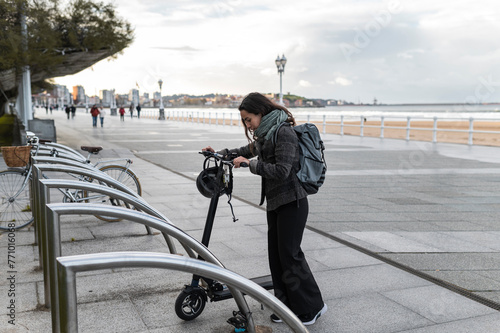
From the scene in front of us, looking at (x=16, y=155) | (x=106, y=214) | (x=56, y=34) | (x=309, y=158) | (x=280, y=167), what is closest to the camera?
(x=106, y=214)

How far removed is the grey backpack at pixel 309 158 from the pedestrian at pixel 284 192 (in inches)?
1.8

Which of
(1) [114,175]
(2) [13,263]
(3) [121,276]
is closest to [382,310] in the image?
(3) [121,276]

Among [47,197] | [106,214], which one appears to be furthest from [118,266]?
[47,197]

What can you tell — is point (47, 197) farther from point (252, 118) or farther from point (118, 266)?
point (118, 266)

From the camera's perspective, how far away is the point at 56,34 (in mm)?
16328

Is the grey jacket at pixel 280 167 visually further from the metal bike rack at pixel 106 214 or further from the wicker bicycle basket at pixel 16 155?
the wicker bicycle basket at pixel 16 155

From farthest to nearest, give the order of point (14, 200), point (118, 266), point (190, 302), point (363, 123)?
point (363, 123), point (14, 200), point (190, 302), point (118, 266)

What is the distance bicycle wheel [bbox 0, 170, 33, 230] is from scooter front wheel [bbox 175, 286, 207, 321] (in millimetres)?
3240

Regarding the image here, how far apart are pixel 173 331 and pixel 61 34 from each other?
1610 centimetres

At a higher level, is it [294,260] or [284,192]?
[284,192]

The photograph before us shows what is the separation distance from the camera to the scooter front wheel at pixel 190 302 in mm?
3312

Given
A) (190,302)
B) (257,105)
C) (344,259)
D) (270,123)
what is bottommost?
(344,259)

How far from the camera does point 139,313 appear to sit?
348 cm

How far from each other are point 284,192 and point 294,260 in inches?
19.1
